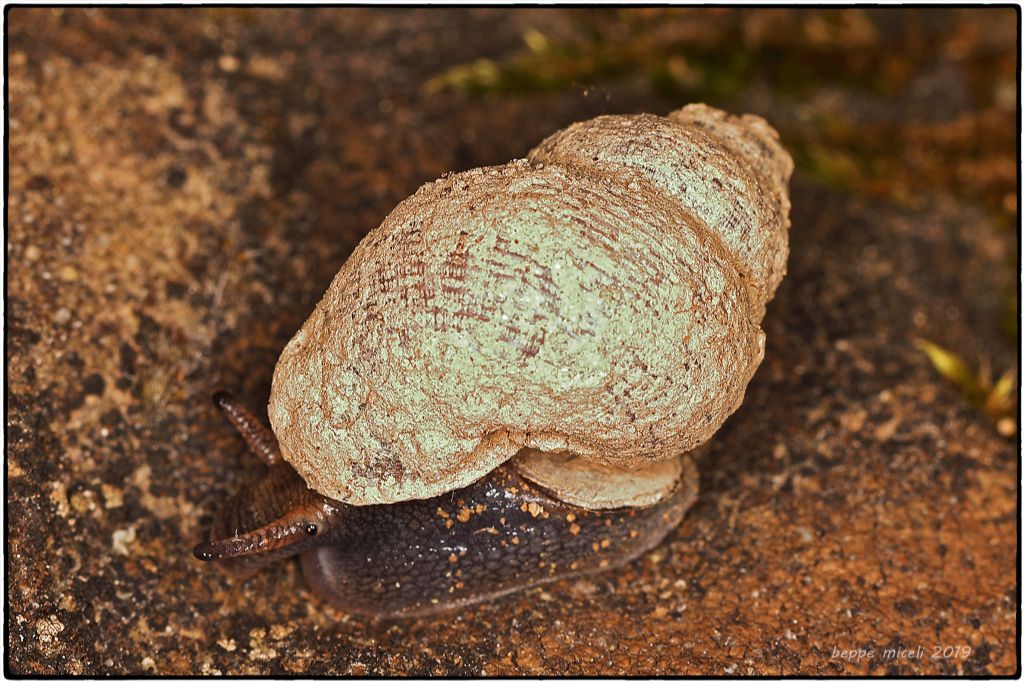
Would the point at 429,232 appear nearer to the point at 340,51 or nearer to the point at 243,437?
the point at 243,437

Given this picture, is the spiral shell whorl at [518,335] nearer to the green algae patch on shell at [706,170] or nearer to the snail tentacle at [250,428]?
the green algae patch on shell at [706,170]

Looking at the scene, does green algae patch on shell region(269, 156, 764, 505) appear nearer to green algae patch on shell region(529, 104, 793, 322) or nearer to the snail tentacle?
green algae patch on shell region(529, 104, 793, 322)

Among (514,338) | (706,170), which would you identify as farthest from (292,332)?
(706,170)

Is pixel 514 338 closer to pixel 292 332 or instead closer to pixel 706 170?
pixel 706 170

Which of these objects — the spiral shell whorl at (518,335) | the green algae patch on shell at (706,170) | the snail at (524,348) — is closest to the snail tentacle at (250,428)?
the snail at (524,348)

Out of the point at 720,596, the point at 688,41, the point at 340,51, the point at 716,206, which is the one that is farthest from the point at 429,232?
the point at 688,41
